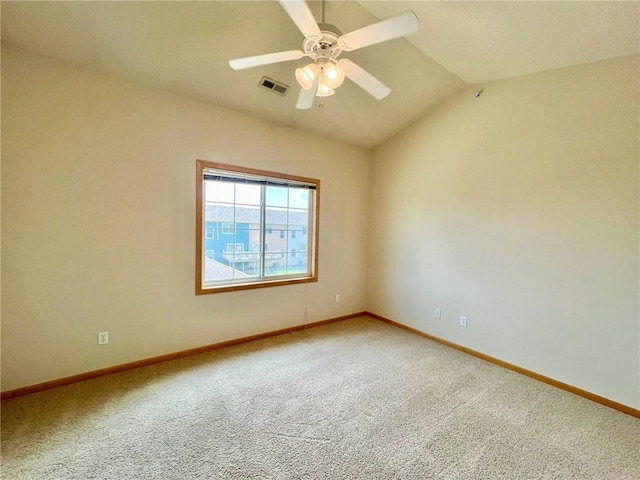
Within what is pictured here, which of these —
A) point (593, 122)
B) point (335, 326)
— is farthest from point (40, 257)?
point (593, 122)

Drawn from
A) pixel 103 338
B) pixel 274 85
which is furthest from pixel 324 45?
pixel 103 338

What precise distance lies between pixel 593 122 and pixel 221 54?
3107 mm

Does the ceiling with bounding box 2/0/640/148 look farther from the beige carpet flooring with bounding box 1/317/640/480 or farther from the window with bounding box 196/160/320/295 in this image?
the beige carpet flooring with bounding box 1/317/640/480

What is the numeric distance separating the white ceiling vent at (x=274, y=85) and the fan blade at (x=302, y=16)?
1214 millimetres

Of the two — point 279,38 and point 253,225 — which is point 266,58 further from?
point 253,225

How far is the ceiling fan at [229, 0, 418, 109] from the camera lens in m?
1.44

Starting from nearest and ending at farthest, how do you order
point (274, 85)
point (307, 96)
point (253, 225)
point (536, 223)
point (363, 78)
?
point (363, 78), point (307, 96), point (536, 223), point (274, 85), point (253, 225)

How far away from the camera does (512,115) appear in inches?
110

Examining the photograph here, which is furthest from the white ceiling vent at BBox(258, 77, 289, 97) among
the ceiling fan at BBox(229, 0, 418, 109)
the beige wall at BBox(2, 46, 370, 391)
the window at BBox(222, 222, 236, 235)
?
the window at BBox(222, 222, 236, 235)

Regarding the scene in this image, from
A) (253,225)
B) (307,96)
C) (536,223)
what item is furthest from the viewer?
(253,225)

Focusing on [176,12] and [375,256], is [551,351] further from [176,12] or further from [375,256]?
[176,12]

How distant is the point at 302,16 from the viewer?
4.82 ft

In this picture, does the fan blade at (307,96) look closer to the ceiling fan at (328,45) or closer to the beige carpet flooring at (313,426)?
the ceiling fan at (328,45)

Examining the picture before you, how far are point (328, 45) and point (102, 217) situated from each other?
227 cm
